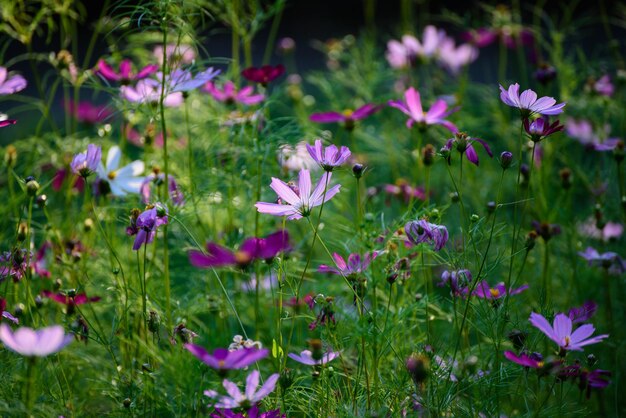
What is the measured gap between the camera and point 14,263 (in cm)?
106

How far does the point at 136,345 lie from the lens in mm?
1116

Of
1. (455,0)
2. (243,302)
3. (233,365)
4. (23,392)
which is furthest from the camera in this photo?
(455,0)

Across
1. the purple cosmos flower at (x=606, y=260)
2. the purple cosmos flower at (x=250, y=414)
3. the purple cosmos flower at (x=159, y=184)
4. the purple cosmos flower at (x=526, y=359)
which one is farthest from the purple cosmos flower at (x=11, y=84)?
the purple cosmos flower at (x=606, y=260)

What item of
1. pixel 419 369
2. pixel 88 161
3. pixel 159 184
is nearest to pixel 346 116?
pixel 159 184

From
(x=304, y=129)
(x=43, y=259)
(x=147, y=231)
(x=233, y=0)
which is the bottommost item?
(x=43, y=259)

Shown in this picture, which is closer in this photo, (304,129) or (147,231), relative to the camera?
(147,231)

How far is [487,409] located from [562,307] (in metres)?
0.50

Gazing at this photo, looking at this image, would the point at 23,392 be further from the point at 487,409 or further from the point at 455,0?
the point at 455,0

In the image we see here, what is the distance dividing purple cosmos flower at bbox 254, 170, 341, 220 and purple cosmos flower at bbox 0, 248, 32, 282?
0.35 m

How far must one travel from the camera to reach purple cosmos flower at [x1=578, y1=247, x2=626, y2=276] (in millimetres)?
1240

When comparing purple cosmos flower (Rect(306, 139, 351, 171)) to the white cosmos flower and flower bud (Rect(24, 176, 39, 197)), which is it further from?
the white cosmos flower

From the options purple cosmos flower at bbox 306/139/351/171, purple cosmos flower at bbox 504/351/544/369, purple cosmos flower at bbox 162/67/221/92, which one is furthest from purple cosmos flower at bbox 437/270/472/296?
purple cosmos flower at bbox 162/67/221/92

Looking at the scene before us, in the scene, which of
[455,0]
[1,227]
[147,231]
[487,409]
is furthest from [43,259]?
[455,0]

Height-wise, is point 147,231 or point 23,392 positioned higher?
point 147,231
